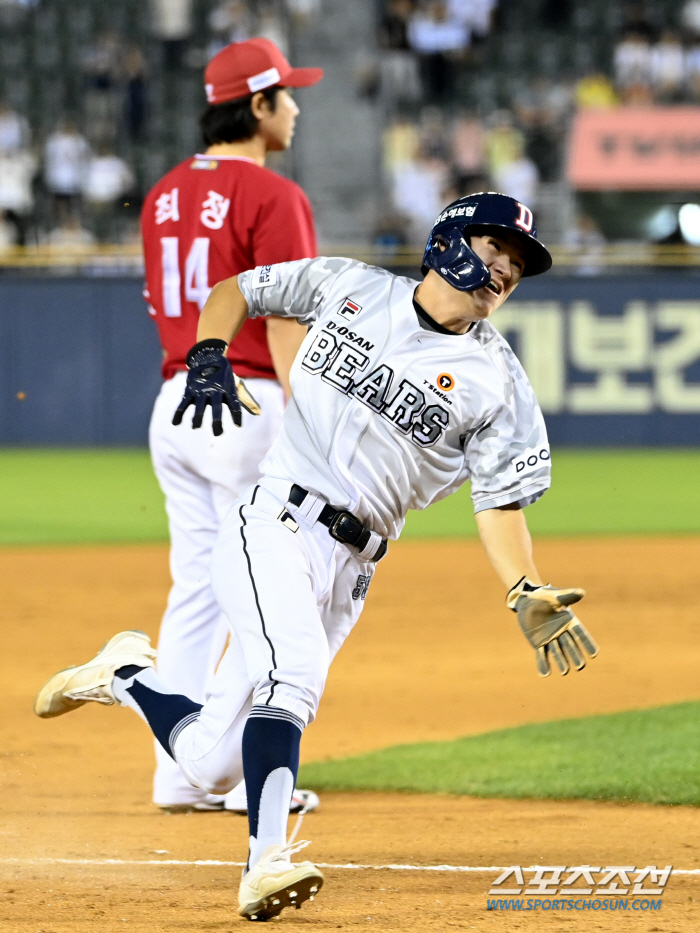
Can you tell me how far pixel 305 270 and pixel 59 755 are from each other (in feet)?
8.81

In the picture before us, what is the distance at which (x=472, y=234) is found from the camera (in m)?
3.68

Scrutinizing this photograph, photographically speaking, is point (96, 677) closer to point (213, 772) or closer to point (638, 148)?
point (213, 772)

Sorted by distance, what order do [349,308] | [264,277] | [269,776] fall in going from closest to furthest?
[269,776], [349,308], [264,277]

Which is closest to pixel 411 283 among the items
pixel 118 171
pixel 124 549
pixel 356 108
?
pixel 124 549

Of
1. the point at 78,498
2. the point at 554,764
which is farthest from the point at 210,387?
the point at 78,498

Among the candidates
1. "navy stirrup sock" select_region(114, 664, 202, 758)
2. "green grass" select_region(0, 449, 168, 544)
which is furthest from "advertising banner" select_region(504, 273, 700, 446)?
"navy stirrup sock" select_region(114, 664, 202, 758)

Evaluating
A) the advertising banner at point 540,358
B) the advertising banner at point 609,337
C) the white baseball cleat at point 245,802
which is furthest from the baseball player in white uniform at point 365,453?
the advertising banner at point 609,337

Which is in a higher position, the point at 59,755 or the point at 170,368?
the point at 170,368

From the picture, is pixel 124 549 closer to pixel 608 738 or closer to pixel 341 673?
pixel 341 673

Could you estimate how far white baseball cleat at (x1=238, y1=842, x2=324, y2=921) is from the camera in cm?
323

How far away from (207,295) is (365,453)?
1.21m

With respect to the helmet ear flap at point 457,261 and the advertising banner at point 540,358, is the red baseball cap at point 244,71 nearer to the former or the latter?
the helmet ear flap at point 457,261

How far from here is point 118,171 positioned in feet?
60.3

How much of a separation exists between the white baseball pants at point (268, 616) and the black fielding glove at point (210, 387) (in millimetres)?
247
